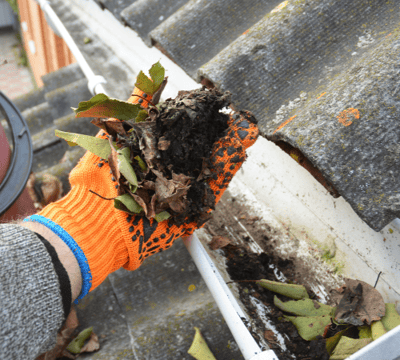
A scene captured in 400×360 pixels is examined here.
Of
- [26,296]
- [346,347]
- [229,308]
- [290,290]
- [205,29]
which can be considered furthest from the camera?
[205,29]

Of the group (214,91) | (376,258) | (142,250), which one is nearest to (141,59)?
(214,91)

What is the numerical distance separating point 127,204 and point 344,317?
2.48 feet

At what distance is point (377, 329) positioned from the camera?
3.06ft

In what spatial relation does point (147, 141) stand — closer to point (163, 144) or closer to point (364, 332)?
point (163, 144)

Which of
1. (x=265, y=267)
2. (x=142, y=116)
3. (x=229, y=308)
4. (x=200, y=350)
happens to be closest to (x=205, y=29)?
(x=142, y=116)

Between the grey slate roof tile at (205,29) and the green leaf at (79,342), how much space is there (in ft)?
3.87

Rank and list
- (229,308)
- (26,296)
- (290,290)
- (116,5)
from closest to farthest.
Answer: (26,296), (229,308), (290,290), (116,5)

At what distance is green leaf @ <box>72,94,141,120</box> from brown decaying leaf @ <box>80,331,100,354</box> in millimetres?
866

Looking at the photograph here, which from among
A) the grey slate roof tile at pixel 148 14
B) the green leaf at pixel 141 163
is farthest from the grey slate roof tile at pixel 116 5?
the green leaf at pixel 141 163

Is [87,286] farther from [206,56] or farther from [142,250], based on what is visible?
[206,56]

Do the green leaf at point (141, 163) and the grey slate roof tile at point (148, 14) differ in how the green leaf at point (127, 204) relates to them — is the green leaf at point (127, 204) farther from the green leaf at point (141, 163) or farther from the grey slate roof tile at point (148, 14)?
the grey slate roof tile at point (148, 14)

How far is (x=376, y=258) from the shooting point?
109 centimetres

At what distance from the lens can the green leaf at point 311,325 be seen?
1026 millimetres

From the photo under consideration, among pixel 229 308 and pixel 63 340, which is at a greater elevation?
pixel 229 308
